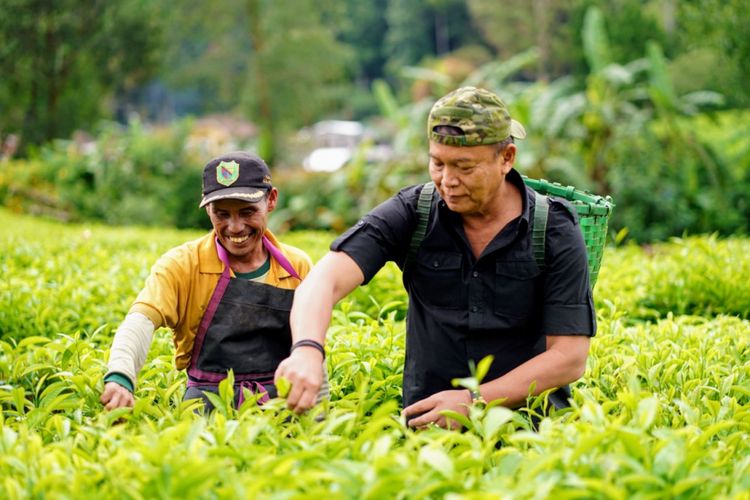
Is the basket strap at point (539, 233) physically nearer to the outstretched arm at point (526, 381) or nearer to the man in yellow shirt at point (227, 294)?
the outstretched arm at point (526, 381)

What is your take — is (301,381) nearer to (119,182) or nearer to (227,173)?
(227,173)

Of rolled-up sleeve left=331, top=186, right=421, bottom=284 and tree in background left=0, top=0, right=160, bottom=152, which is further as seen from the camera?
tree in background left=0, top=0, right=160, bottom=152

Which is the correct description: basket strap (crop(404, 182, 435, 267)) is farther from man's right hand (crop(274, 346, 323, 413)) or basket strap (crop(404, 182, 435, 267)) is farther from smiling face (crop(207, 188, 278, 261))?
man's right hand (crop(274, 346, 323, 413))

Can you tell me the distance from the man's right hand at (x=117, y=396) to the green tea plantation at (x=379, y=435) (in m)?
0.05

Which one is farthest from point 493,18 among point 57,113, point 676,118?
point 676,118

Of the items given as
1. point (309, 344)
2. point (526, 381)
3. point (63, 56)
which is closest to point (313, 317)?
point (309, 344)

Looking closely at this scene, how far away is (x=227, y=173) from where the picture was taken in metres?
3.55

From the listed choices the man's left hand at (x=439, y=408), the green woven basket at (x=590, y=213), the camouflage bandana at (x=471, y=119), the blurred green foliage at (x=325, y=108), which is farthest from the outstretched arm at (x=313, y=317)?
the blurred green foliage at (x=325, y=108)

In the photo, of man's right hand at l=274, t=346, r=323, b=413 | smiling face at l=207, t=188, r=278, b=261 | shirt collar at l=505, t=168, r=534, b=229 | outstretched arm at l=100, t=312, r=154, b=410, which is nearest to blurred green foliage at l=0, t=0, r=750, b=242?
shirt collar at l=505, t=168, r=534, b=229

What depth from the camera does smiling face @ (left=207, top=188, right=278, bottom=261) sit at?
3588 mm

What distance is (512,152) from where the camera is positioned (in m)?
3.14

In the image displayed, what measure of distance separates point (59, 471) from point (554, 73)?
40.4m

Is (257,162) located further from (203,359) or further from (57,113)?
(57,113)

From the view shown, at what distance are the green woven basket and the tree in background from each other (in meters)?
19.4
